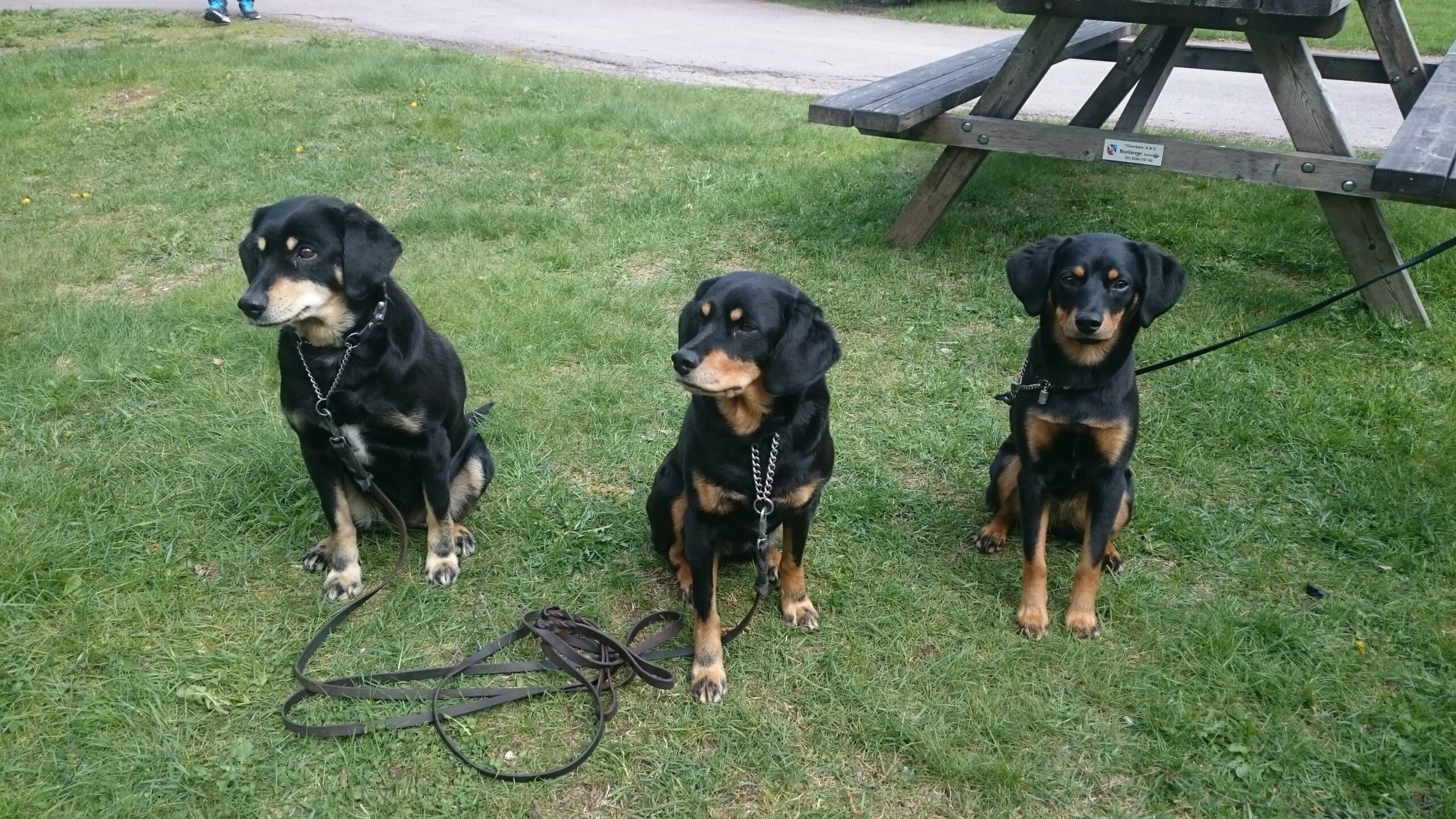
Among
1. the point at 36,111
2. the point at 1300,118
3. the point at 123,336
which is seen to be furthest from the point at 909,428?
the point at 36,111

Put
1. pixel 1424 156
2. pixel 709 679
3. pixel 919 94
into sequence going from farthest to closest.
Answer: pixel 919 94
pixel 1424 156
pixel 709 679

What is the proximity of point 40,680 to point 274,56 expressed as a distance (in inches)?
376

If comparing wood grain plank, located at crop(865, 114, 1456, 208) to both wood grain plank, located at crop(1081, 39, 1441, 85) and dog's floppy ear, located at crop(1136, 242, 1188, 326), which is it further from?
dog's floppy ear, located at crop(1136, 242, 1188, 326)

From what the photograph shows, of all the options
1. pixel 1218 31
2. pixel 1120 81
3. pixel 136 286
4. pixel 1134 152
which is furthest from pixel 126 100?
pixel 1218 31

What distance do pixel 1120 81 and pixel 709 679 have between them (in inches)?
228

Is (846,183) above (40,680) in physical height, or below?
above

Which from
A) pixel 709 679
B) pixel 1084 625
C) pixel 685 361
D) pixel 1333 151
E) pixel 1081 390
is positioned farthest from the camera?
pixel 1333 151

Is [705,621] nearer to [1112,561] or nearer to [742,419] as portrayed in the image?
[742,419]

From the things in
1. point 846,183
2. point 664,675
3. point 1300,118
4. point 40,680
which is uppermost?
point 1300,118

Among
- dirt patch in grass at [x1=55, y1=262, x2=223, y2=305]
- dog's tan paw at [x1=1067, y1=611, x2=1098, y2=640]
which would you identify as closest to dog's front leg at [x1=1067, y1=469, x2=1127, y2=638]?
dog's tan paw at [x1=1067, y1=611, x2=1098, y2=640]

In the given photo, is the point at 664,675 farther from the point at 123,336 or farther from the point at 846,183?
the point at 846,183

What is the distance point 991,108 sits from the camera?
571 centimetres

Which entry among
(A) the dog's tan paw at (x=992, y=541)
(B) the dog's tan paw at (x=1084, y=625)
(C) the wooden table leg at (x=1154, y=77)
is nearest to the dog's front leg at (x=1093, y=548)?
(B) the dog's tan paw at (x=1084, y=625)

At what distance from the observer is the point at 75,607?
10.5 feet
